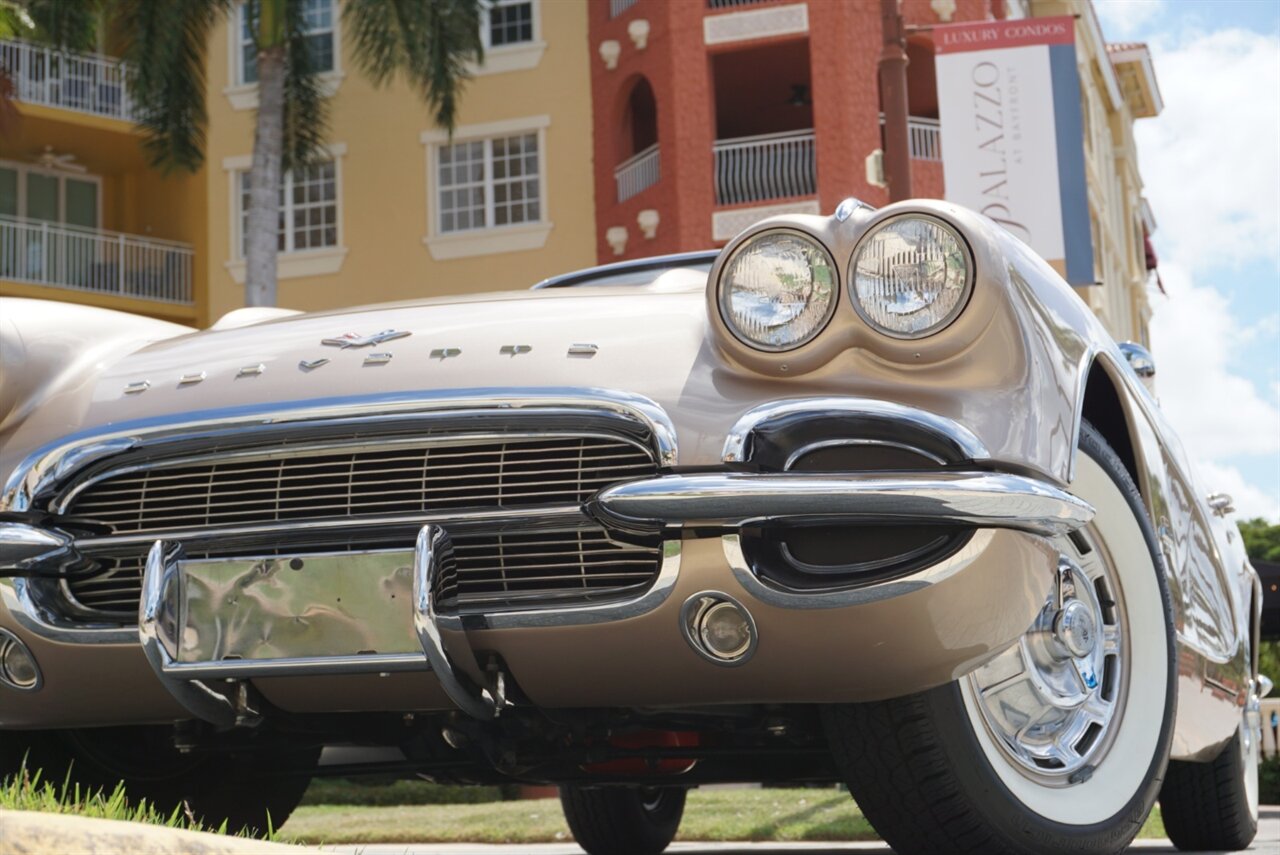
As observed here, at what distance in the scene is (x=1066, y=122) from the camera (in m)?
12.9

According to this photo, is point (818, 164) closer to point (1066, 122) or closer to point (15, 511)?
point (1066, 122)

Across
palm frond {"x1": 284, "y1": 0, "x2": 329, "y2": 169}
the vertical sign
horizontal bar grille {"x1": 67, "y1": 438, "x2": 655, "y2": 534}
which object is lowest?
horizontal bar grille {"x1": 67, "y1": 438, "x2": 655, "y2": 534}

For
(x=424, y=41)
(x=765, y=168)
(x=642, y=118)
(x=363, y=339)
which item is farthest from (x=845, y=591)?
(x=642, y=118)

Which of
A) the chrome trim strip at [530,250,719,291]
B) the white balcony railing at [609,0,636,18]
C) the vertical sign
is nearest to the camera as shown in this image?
the chrome trim strip at [530,250,719,291]

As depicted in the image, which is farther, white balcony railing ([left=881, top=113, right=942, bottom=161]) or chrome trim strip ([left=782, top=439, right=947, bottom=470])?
white balcony railing ([left=881, top=113, right=942, bottom=161])

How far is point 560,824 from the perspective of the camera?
6.89m

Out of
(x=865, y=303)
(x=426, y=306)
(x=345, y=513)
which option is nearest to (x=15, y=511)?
(x=345, y=513)

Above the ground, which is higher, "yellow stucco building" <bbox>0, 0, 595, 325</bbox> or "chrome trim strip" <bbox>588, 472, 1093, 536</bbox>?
"yellow stucco building" <bbox>0, 0, 595, 325</bbox>

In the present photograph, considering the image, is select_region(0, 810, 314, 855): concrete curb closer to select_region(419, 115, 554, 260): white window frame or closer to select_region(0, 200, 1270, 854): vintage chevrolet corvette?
select_region(0, 200, 1270, 854): vintage chevrolet corvette

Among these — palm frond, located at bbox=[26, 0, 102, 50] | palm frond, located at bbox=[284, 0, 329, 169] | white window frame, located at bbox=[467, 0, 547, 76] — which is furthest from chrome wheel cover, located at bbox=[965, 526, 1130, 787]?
white window frame, located at bbox=[467, 0, 547, 76]

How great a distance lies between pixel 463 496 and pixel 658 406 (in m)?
0.35

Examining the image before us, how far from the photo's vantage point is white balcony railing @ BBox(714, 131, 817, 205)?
2050 cm

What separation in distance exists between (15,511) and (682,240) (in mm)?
18115

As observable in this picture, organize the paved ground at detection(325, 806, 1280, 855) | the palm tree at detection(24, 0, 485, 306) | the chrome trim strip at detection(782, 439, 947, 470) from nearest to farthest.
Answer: the chrome trim strip at detection(782, 439, 947, 470) < the paved ground at detection(325, 806, 1280, 855) < the palm tree at detection(24, 0, 485, 306)
